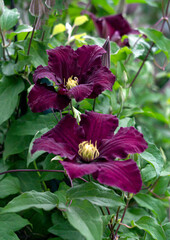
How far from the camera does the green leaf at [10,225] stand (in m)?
0.52

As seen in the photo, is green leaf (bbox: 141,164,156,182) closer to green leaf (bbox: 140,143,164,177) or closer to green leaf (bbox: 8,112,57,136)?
green leaf (bbox: 140,143,164,177)

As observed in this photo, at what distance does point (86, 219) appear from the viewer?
1.43ft

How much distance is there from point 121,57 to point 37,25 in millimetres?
246

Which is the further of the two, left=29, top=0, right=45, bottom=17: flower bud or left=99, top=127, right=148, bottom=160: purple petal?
left=29, top=0, right=45, bottom=17: flower bud

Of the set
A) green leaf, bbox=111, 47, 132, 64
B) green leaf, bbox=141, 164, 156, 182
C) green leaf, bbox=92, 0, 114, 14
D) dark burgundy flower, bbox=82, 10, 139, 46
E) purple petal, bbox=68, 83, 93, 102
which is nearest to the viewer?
purple petal, bbox=68, 83, 93, 102

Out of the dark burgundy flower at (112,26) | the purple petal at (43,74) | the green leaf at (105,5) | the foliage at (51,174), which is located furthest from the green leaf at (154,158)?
the green leaf at (105,5)

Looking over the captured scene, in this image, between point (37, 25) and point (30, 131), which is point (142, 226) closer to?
point (30, 131)

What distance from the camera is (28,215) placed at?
0.66m

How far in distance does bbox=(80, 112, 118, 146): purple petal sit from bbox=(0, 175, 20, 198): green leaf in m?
0.20

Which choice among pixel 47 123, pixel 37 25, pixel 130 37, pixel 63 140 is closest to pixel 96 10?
pixel 130 37

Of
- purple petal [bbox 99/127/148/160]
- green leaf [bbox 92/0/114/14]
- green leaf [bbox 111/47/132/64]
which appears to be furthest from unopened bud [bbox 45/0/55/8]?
green leaf [bbox 92/0/114/14]

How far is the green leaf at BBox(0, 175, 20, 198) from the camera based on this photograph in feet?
1.99

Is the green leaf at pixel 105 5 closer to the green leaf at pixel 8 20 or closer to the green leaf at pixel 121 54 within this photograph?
the green leaf at pixel 121 54

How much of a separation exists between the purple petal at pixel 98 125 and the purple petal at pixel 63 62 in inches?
4.4
